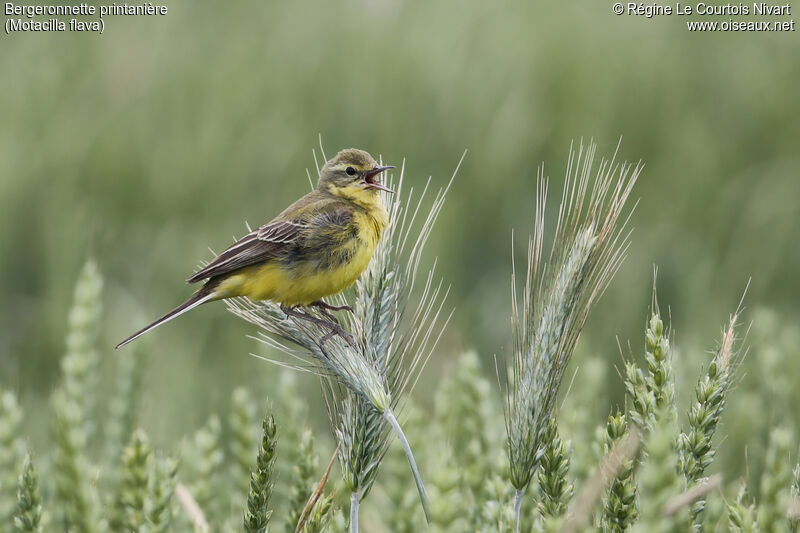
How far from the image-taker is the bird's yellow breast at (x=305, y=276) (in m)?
3.73

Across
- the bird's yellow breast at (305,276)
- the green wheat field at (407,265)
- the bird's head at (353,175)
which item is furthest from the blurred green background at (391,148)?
the bird's head at (353,175)

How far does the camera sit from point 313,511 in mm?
2166

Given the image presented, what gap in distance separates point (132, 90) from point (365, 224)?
4217 millimetres

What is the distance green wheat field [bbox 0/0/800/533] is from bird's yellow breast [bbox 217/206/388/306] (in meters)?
0.27

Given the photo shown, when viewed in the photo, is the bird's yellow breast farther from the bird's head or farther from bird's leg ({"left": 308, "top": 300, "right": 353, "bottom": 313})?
the bird's head

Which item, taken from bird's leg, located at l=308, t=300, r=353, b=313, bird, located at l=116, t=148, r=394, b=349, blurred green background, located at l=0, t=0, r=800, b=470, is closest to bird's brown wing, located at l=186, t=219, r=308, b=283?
bird, located at l=116, t=148, r=394, b=349

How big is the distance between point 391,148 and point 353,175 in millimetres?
2363

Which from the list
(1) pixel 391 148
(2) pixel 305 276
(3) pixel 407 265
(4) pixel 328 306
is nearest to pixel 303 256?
(2) pixel 305 276

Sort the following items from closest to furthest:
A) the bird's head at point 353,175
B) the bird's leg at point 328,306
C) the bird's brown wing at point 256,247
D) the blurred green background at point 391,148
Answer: the bird's leg at point 328,306 → the bird's brown wing at point 256,247 → the bird's head at point 353,175 → the blurred green background at point 391,148

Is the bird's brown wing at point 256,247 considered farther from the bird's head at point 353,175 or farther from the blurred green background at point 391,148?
the blurred green background at point 391,148

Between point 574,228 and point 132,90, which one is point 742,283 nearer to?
point 574,228

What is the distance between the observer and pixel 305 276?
386cm

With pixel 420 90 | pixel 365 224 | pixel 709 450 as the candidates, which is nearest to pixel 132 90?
pixel 420 90

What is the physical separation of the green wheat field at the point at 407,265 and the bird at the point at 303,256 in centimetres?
24
